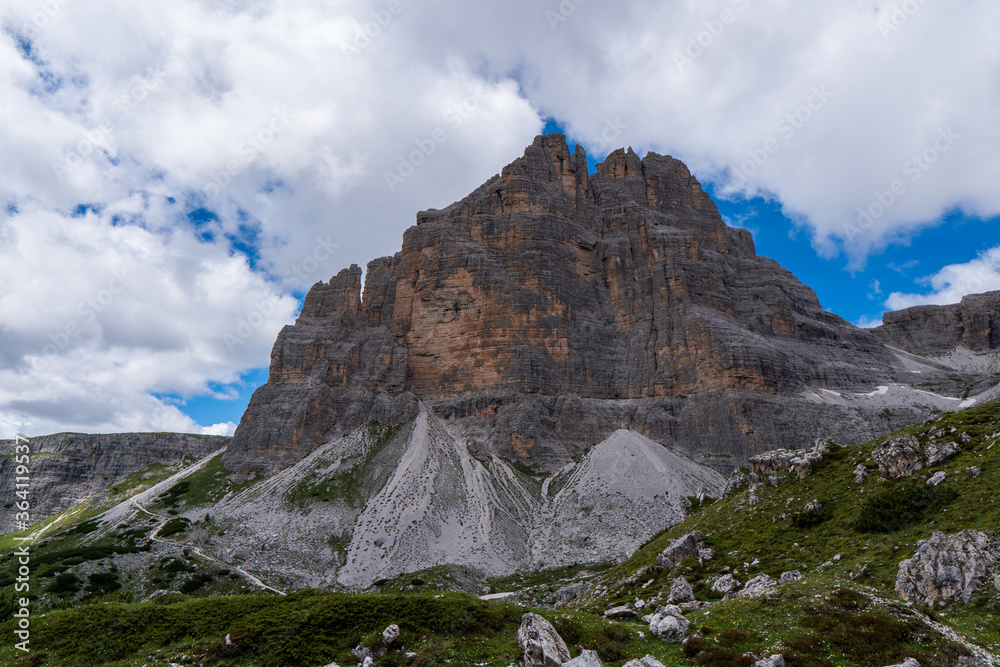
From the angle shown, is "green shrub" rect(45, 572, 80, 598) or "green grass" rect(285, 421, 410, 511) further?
"green grass" rect(285, 421, 410, 511)

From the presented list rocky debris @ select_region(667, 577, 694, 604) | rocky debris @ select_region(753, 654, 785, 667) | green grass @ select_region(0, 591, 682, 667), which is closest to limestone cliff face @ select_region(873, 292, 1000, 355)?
rocky debris @ select_region(667, 577, 694, 604)

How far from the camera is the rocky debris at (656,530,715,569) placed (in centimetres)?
4312

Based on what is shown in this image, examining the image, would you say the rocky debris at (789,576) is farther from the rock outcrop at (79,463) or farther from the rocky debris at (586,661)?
the rock outcrop at (79,463)

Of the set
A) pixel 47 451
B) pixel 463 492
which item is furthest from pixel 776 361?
pixel 47 451

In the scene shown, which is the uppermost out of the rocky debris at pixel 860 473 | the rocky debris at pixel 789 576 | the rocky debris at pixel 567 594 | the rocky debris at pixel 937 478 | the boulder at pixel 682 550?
the rocky debris at pixel 860 473

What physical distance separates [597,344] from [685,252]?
120ft

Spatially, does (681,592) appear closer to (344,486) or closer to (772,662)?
(772,662)

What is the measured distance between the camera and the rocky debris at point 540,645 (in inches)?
798

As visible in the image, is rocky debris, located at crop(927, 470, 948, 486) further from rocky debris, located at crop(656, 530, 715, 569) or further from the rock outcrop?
the rock outcrop

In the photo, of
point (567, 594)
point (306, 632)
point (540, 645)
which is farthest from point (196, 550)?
point (540, 645)

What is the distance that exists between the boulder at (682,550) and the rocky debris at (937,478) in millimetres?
16711

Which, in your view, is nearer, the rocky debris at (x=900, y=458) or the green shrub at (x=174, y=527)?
the rocky debris at (x=900, y=458)

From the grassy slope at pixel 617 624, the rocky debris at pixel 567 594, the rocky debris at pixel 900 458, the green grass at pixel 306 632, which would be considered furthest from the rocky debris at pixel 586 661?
the rocky debris at pixel 567 594

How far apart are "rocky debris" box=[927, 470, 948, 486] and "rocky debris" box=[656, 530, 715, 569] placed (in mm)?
16078
